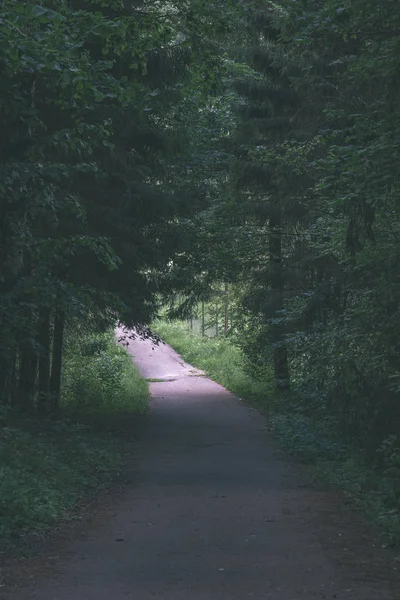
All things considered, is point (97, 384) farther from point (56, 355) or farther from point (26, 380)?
point (26, 380)

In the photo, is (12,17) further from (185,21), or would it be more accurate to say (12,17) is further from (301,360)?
(301,360)

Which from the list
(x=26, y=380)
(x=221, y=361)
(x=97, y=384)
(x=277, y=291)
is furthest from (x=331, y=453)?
(x=221, y=361)

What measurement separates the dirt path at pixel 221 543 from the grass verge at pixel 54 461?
576mm

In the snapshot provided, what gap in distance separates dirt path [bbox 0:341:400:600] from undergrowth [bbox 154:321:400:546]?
0.33 m

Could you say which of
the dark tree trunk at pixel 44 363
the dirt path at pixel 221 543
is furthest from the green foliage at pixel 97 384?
the dirt path at pixel 221 543

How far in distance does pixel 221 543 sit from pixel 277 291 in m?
14.0

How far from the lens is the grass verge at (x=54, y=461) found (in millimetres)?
8930

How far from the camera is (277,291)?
2203cm

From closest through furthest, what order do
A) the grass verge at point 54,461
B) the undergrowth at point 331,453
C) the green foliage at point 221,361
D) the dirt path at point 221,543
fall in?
1. the dirt path at point 221,543
2. the grass verge at point 54,461
3. the undergrowth at point 331,453
4. the green foliage at point 221,361

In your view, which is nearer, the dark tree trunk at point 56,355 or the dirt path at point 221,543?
the dirt path at point 221,543

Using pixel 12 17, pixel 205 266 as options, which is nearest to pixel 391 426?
pixel 12 17

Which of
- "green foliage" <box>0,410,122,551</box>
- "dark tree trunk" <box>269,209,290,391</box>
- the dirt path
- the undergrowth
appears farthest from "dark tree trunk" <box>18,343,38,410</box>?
"dark tree trunk" <box>269,209,290,391</box>

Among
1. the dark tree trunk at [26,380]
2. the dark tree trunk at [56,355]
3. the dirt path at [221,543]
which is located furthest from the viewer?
the dark tree trunk at [56,355]

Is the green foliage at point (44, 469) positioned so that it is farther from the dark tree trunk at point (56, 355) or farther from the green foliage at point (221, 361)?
the green foliage at point (221, 361)
